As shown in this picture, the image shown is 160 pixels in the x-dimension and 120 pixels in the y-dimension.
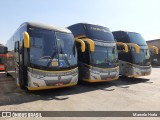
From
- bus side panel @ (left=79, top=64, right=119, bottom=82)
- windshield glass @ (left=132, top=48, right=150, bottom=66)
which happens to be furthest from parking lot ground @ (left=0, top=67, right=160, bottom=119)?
windshield glass @ (left=132, top=48, right=150, bottom=66)

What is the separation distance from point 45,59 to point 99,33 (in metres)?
4.39

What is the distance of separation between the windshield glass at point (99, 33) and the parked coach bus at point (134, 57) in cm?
247

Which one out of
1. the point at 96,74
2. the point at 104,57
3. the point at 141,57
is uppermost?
the point at 104,57

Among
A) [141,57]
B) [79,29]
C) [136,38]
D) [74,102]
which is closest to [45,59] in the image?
[74,102]

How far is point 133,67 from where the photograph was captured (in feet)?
45.3

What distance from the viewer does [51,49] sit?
30.0ft

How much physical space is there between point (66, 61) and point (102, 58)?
9.24ft

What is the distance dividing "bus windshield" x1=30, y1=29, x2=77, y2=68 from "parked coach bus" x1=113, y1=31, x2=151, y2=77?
5.42 metres

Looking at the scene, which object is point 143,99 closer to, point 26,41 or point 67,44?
point 67,44

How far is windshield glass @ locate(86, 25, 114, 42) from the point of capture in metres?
11.7

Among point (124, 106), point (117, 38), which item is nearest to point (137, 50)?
point (117, 38)

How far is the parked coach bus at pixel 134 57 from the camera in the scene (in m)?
13.9

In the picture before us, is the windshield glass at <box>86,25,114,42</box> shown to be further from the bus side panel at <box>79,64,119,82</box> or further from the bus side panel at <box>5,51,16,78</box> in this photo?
the bus side panel at <box>5,51,16,78</box>

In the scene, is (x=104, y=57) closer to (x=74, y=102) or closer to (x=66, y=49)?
(x=66, y=49)
